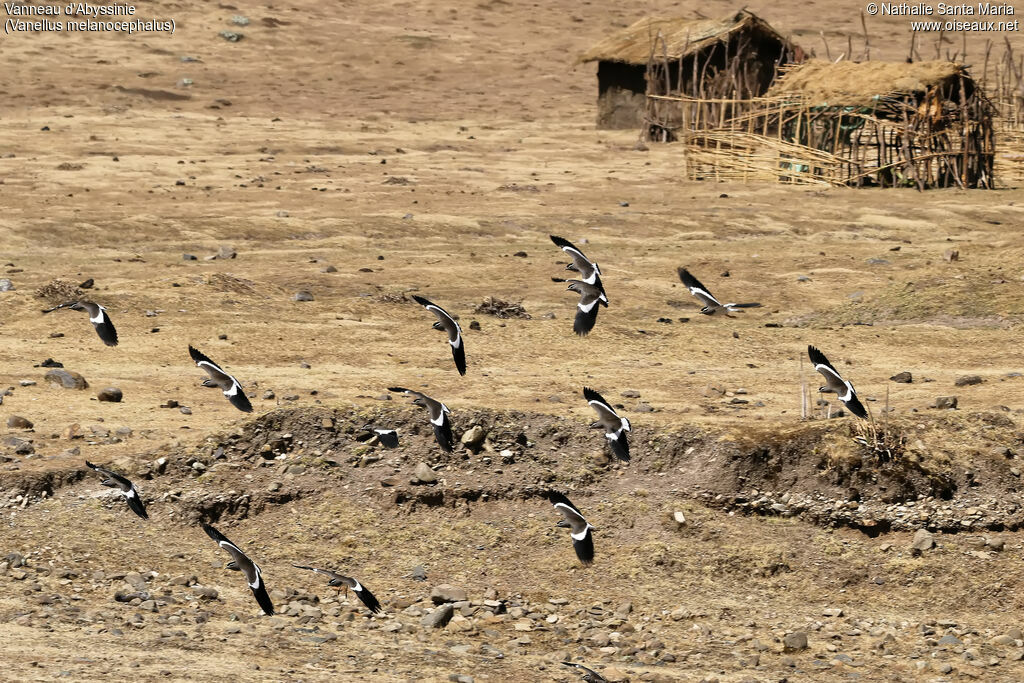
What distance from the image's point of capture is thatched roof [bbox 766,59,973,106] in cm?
2028

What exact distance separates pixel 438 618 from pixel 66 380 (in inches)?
155

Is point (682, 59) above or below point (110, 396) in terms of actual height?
above

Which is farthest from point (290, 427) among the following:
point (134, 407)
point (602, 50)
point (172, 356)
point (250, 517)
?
point (602, 50)

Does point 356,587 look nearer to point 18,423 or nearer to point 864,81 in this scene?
point 18,423

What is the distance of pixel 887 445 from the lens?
8500mm

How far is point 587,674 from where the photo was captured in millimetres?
6953

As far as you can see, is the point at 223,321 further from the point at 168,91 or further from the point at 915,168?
the point at 168,91

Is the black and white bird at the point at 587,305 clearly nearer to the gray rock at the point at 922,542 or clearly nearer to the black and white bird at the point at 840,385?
the black and white bird at the point at 840,385

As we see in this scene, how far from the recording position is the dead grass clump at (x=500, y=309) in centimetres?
1291

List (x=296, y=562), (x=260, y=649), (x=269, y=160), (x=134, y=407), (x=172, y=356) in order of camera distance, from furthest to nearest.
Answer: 1. (x=269, y=160)
2. (x=172, y=356)
3. (x=134, y=407)
4. (x=296, y=562)
5. (x=260, y=649)

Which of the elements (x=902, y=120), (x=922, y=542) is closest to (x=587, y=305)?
(x=922, y=542)

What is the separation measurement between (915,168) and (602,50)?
23.0 feet

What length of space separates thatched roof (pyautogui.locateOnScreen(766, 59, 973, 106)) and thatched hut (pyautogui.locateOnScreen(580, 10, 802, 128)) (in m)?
1.65

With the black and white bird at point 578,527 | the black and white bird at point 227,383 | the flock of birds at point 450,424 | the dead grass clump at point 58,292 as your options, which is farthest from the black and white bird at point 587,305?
the dead grass clump at point 58,292
